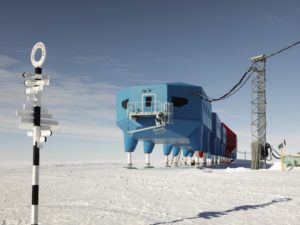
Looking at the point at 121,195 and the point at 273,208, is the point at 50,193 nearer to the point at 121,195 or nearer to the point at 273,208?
the point at 121,195

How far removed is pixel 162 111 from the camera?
34.8 meters

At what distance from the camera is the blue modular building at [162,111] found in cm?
3528

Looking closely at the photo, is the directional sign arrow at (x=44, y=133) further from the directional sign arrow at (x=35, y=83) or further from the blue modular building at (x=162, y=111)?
the blue modular building at (x=162, y=111)

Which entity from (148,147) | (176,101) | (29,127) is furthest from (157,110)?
(29,127)

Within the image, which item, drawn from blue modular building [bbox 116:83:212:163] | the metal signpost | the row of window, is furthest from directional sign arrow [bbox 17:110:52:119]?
the row of window

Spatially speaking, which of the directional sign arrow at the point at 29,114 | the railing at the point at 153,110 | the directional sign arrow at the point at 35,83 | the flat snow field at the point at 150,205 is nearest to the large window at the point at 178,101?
the railing at the point at 153,110

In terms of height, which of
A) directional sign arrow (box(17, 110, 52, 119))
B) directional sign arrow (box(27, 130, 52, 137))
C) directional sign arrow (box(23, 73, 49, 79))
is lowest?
directional sign arrow (box(27, 130, 52, 137))

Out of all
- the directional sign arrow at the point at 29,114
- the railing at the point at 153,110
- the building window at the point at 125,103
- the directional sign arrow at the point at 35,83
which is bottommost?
the directional sign arrow at the point at 29,114

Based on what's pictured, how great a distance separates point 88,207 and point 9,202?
3.07m

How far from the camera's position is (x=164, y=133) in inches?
1467

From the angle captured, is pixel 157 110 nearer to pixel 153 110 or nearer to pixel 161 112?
pixel 153 110

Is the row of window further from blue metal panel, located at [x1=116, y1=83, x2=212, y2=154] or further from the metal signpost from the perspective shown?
the metal signpost

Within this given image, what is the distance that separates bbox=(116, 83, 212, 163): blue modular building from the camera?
3528 centimetres

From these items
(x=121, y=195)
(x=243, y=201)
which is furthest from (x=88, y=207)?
(x=243, y=201)
